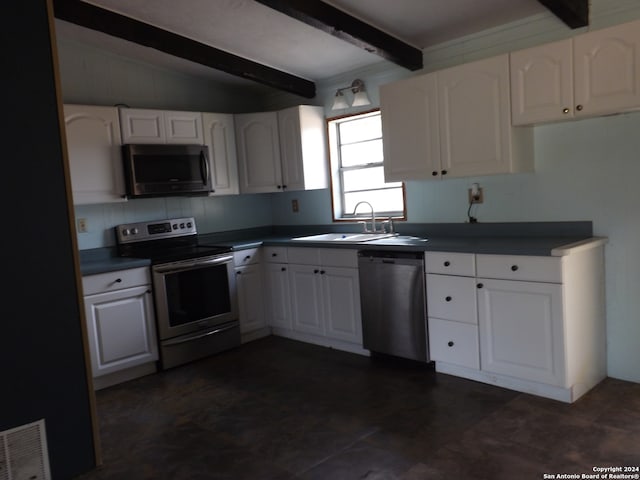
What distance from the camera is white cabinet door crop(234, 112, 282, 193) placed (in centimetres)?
475

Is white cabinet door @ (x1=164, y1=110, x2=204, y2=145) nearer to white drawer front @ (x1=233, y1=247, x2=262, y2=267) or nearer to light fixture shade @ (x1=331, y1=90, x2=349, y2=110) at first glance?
white drawer front @ (x1=233, y1=247, x2=262, y2=267)

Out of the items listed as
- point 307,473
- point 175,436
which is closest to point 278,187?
point 175,436

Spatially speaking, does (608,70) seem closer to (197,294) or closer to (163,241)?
(197,294)

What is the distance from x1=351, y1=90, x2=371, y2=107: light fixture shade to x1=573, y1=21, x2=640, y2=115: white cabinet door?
5.66 ft

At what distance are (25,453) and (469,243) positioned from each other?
2667 mm

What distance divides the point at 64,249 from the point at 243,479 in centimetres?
135

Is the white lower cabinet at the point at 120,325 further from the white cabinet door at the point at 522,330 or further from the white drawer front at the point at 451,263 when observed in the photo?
the white cabinet door at the point at 522,330

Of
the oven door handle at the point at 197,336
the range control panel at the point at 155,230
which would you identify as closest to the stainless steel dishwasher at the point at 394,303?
the oven door handle at the point at 197,336

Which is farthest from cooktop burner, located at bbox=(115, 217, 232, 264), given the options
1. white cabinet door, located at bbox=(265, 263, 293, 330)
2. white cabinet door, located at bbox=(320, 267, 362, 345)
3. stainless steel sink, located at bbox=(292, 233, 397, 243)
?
white cabinet door, located at bbox=(320, 267, 362, 345)

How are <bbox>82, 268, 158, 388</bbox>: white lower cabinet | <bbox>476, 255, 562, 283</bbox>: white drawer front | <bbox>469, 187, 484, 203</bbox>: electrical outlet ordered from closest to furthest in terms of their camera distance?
<bbox>476, 255, 562, 283</bbox>: white drawer front → <bbox>82, 268, 158, 388</bbox>: white lower cabinet → <bbox>469, 187, 484, 203</bbox>: electrical outlet

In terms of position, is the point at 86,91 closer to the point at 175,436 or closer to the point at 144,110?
the point at 144,110

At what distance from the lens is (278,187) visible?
4.78 m

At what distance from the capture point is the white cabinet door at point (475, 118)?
3186 mm

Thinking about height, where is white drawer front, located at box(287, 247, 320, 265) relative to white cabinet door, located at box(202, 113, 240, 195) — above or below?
below
